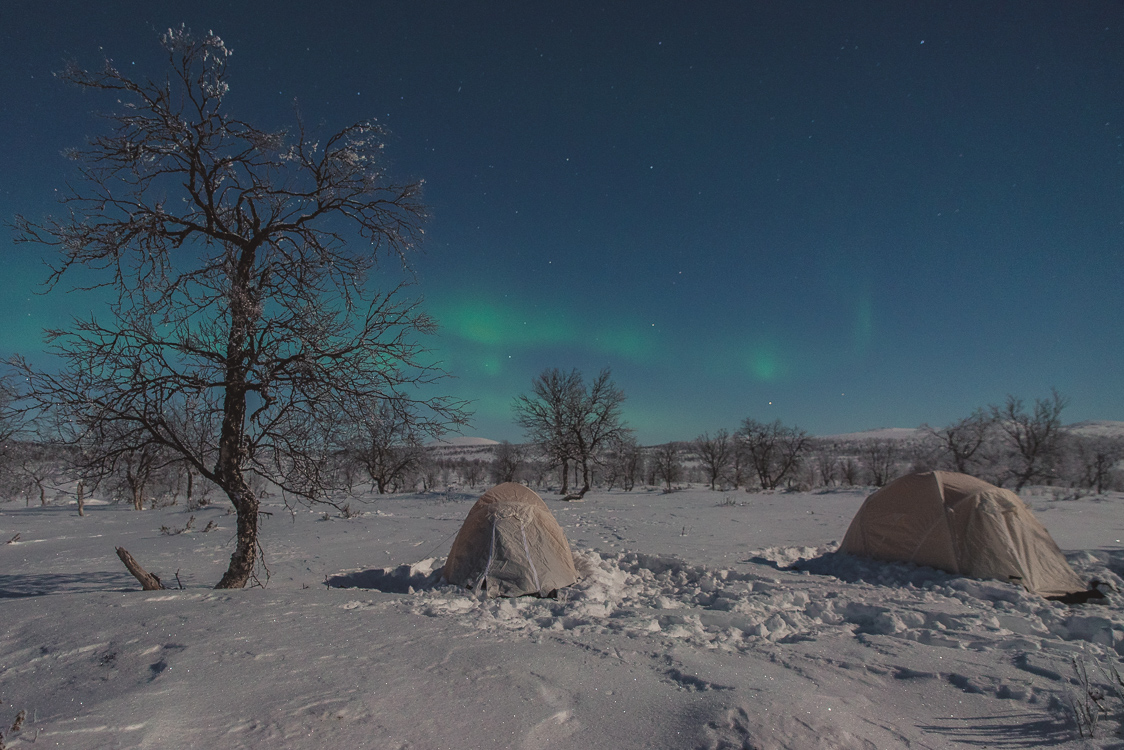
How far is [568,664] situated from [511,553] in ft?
11.0

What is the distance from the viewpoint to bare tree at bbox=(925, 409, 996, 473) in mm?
30484

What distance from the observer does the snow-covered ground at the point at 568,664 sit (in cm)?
254

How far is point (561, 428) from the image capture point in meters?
28.3

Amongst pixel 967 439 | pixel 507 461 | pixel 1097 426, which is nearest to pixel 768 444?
pixel 967 439

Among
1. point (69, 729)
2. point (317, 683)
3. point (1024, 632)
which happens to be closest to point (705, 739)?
point (317, 683)

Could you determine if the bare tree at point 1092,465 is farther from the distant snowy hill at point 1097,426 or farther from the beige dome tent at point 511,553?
the distant snowy hill at point 1097,426

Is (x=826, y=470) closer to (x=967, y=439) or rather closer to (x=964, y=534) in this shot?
(x=967, y=439)

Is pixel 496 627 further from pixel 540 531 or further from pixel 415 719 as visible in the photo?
pixel 540 531

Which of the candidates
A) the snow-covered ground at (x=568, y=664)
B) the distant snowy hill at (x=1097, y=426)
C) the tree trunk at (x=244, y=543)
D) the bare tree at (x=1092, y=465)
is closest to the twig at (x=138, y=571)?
the tree trunk at (x=244, y=543)

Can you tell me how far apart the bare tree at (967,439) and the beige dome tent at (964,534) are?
95.5ft

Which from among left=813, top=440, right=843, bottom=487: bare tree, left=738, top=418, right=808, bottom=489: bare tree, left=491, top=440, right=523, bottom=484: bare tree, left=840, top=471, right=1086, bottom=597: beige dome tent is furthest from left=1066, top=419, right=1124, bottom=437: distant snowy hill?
left=840, top=471, right=1086, bottom=597: beige dome tent

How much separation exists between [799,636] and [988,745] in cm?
197

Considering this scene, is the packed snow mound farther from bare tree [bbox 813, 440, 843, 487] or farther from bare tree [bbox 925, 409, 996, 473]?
bare tree [bbox 813, 440, 843, 487]

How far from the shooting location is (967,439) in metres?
31.5
